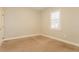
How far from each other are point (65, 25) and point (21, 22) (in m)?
0.67

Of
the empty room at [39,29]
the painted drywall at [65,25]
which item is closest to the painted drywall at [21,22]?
the empty room at [39,29]

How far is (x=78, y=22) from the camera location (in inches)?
65.9

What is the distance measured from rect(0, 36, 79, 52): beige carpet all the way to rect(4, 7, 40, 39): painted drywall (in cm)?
10

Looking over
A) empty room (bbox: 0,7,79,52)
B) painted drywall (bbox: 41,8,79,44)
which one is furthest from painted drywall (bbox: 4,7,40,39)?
painted drywall (bbox: 41,8,79,44)

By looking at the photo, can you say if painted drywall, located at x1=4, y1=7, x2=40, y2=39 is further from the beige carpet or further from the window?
the window

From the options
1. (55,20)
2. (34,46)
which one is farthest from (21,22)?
(55,20)

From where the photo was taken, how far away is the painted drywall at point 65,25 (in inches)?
64.9

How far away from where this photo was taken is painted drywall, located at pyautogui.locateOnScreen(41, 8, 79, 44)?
1647 millimetres

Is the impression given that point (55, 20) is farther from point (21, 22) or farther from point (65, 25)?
point (21, 22)

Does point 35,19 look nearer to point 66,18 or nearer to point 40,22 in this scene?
point 40,22

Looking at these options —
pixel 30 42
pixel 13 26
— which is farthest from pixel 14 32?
pixel 30 42

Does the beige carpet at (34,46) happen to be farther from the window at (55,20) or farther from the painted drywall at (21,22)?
the window at (55,20)

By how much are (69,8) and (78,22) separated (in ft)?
0.87
